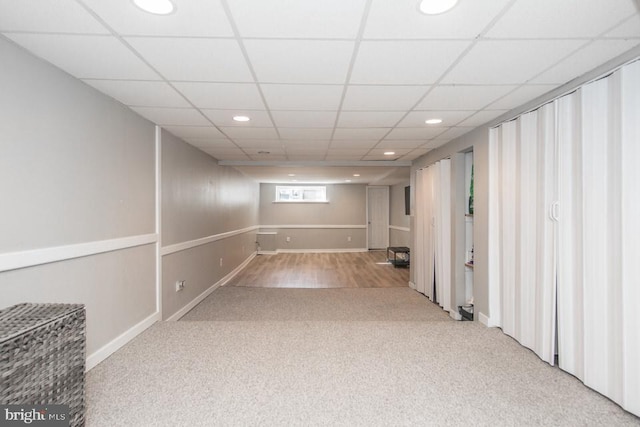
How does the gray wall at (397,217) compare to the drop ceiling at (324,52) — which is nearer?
the drop ceiling at (324,52)

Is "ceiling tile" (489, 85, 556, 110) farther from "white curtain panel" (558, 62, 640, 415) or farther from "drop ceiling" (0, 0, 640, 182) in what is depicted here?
"white curtain panel" (558, 62, 640, 415)

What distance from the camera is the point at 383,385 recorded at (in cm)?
190

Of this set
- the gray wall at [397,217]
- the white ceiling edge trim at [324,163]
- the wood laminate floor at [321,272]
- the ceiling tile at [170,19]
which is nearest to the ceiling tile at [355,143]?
the white ceiling edge trim at [324,163]

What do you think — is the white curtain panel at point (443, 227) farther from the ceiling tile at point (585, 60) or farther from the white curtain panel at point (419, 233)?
the ceiling tile at point (585, 60)

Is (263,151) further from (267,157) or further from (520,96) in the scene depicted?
(520,96)

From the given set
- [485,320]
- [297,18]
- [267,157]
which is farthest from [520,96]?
[267,157]

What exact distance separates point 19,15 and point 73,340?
1.55 metres

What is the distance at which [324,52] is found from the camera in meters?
1.78

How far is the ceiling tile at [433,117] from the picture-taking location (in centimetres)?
285

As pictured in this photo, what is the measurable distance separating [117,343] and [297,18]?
2679mm

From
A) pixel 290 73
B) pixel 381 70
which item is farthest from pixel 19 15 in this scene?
pixel 381 70

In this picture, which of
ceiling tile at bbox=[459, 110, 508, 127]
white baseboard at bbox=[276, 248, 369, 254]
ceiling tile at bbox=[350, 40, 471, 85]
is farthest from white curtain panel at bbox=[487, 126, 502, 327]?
white baseboard at bbox=[276, 248, 369, 254]

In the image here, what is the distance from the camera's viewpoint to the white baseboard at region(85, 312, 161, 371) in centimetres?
216

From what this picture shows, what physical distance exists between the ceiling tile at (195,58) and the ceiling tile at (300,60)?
0.35 feet
